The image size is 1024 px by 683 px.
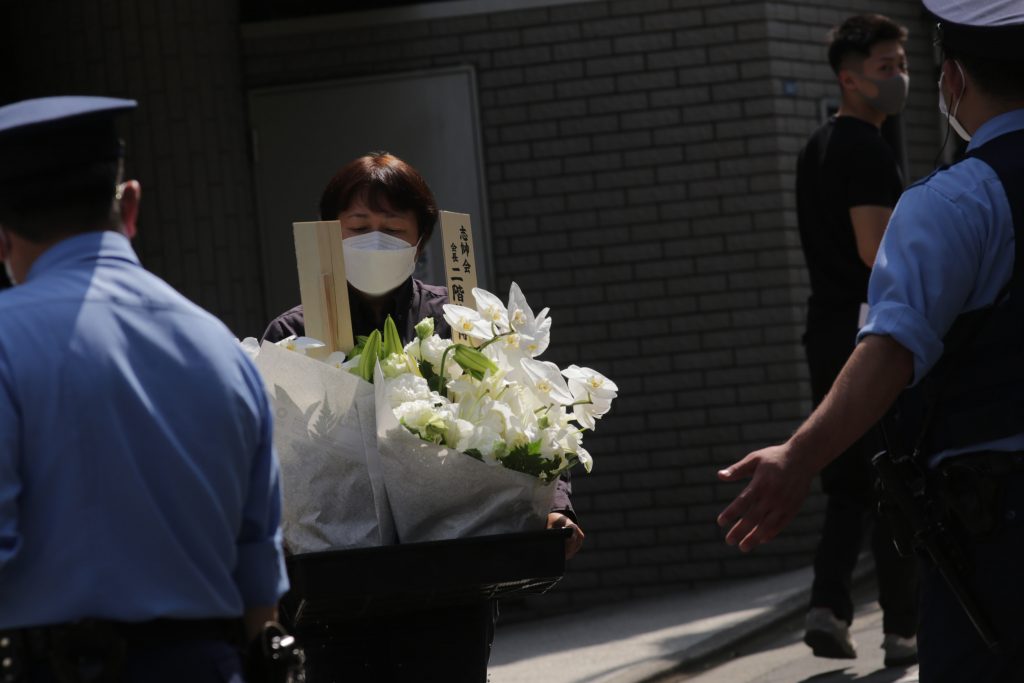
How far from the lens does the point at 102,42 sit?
8078 mm

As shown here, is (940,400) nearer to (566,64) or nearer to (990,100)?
(990,100)

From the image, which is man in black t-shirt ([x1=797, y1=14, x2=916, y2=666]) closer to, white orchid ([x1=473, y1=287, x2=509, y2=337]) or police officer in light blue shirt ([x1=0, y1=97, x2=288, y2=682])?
white orchid ([x1=473, y1=287, x2=509, y2=337])

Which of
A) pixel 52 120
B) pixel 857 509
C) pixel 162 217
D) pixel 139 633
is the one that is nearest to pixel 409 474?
pixel 139 633

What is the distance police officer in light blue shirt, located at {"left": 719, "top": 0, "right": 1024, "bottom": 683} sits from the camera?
2625mm

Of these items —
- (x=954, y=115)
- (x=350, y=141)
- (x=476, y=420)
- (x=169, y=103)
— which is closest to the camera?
(x=954, y=115)

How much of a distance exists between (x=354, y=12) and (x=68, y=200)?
244 inches

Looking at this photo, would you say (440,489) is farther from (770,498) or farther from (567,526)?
(770,498)

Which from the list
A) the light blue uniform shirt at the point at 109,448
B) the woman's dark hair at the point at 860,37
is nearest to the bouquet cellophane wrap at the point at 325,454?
the light blue uniform shirt at the point at 109,448

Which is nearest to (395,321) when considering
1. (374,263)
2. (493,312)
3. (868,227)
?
(374,263)

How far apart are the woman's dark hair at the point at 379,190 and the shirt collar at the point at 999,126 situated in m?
1.39

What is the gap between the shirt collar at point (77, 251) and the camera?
2273mm

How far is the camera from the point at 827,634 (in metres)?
5.87

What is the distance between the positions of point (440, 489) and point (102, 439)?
975 millimetres

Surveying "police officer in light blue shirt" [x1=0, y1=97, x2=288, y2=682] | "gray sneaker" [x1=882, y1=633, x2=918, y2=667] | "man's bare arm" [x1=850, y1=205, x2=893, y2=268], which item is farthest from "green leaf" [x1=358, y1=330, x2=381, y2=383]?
"gray sneaker" [x1=882, y1=633, x2=918, y2=667]
